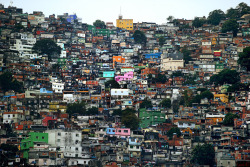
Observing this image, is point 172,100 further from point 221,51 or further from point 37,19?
point 37,19

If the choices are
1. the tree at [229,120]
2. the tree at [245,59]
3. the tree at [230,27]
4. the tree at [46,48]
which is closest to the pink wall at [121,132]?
the tree at [229,120]

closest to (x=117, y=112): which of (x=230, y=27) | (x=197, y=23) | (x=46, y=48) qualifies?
(x=46, y=48)

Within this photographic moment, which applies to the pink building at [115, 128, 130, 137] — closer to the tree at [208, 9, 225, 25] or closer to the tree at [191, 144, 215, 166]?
the tree at [191, 144, 215, 166]

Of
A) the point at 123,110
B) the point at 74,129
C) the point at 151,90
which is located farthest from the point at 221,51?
the point at 74,129

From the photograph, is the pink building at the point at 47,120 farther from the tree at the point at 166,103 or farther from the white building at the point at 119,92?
the tree at the point at 166,103

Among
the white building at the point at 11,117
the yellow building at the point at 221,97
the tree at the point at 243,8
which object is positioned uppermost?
the tree at the point at 243,8

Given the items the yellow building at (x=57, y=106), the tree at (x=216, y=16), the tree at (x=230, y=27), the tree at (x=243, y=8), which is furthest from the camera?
the tree at (x=243, y=8)

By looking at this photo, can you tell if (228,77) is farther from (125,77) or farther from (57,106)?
(57,106)
